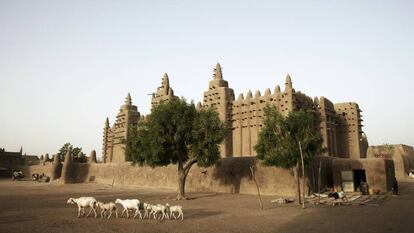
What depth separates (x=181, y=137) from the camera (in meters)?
30.2

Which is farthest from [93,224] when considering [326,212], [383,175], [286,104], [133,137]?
[286,104]

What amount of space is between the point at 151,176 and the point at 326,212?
1189 inches

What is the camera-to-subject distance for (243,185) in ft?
115

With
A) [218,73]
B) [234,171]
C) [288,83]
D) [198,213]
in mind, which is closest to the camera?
[198,213]

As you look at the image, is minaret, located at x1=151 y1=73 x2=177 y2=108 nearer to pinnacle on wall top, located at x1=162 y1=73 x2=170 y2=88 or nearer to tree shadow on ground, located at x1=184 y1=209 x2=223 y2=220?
pinnacle on wall top, located at x1=162 y1=73 x2=170 y2=88

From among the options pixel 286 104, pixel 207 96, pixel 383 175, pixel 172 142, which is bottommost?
pixel 383 175

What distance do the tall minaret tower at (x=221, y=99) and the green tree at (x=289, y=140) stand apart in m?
22.2

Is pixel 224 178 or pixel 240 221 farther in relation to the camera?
pixel 224 178

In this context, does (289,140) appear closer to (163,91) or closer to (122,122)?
(163,91)

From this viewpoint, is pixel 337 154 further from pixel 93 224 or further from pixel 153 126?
pixel 93 224

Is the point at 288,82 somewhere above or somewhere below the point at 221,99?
above

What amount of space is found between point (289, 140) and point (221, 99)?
27654 millimetres

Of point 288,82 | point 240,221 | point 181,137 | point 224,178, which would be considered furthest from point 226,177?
point 240,221

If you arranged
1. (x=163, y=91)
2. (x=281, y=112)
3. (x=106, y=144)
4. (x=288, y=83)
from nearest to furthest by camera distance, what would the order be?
1. (x=281, y=112)
2. (x=288, y=83)
3. (x=163, y=91)
4. (x=106, y=144)
